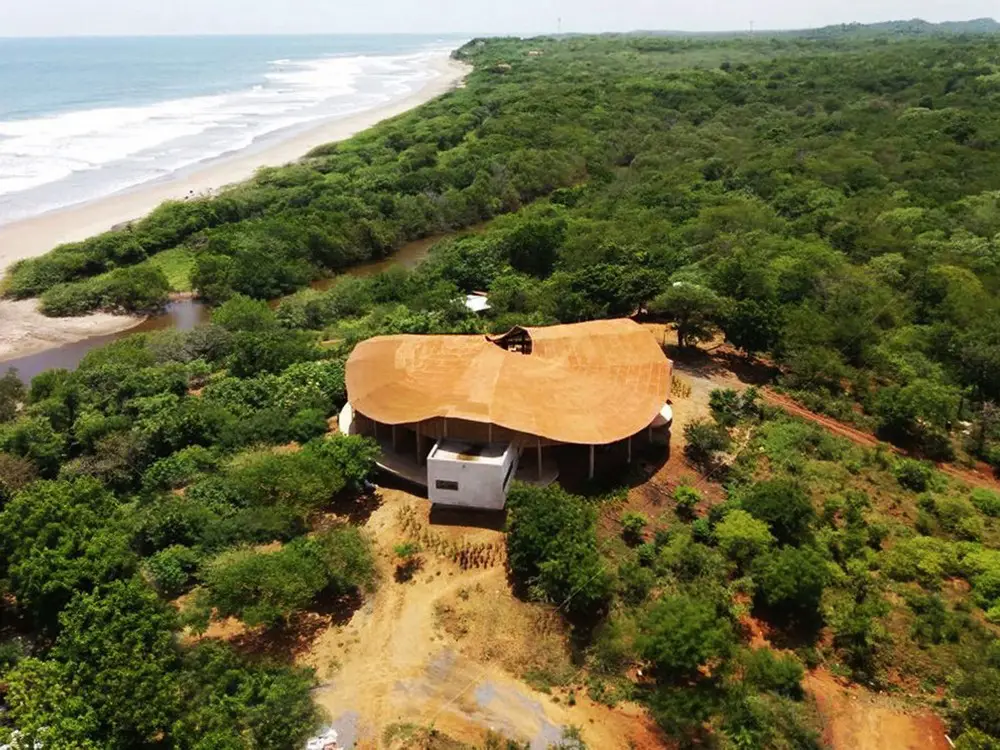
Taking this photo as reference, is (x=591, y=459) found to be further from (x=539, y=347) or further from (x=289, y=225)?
(x=289, y=225)

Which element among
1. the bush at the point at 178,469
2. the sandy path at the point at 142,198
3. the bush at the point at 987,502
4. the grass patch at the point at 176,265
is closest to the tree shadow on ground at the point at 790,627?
the bush at the point at 987,502

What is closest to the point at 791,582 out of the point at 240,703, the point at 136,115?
the point at 240,703

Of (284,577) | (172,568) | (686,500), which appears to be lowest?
(686,500)

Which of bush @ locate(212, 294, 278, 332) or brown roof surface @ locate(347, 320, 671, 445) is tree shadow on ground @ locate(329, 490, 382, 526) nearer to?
brown roof surface @ locate(347, 320, 671, 445)

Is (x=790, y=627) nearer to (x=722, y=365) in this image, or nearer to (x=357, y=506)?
(x=357, y=506)

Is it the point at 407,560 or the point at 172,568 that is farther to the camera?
the point at 407,560

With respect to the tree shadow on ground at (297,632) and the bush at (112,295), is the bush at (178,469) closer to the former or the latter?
the tree shadow on ground at (297,632)

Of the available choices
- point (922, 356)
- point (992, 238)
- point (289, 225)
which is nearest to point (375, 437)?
point (922, 356)
